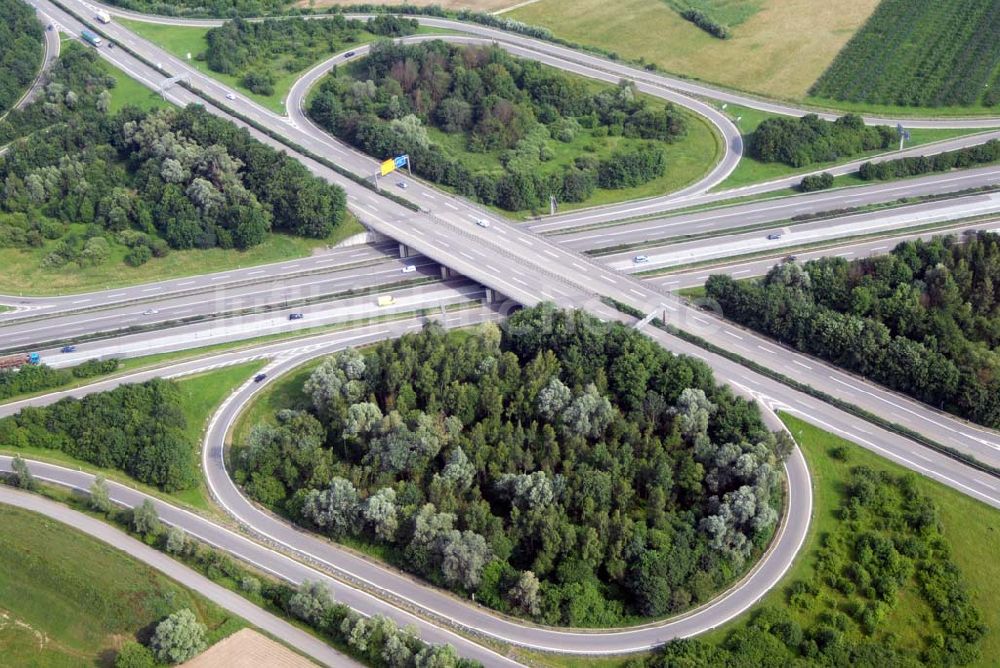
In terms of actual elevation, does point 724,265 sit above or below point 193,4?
below

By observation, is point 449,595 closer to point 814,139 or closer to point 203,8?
point 814,139

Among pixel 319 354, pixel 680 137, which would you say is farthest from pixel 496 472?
pixel 680 137

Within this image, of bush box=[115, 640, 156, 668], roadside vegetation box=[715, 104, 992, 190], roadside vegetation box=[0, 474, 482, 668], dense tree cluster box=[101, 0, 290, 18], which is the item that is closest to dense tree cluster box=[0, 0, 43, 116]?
dense tree cluster box=[101, 0, 290, 18]

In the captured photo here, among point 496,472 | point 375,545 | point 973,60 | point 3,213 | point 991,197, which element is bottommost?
point 375,545

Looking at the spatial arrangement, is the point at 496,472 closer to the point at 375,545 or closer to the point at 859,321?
the point at 375,545

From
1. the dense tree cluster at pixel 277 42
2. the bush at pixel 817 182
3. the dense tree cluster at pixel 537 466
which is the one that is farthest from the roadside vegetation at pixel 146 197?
the bush at pixel 817 182

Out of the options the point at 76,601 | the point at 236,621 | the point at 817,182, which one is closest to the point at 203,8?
the point at 817,182
